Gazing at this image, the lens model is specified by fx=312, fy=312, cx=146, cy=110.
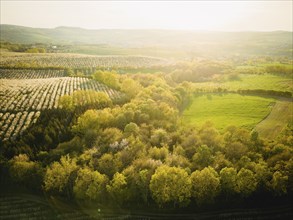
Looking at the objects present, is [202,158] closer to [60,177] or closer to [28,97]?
[60,177]

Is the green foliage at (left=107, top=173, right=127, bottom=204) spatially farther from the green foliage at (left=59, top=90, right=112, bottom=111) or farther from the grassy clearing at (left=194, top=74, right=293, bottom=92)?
the grassy clearing at (left=194, top=74, right=293, bottom=92)

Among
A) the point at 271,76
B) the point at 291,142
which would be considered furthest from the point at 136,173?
the point at 271,76

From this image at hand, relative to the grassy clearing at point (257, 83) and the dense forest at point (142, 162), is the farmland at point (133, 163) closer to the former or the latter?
the dense forest at point (142, 162)

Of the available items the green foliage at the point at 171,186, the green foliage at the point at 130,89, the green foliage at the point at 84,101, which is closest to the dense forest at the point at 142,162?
the green foliage at the point at 171,186

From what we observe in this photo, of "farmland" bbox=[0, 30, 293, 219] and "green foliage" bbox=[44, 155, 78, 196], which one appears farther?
"green foliage" bbox=[44, 155, 78, 196]

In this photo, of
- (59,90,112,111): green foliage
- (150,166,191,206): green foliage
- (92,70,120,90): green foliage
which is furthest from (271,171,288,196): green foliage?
(92,70,120,90): green foliage

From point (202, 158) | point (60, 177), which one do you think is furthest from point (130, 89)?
point (60, 177)
